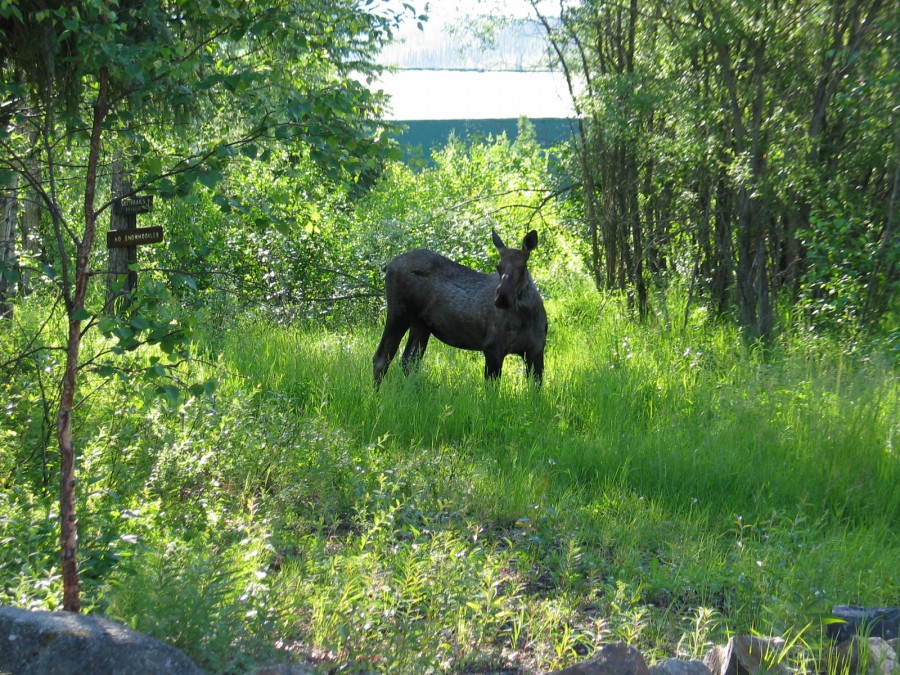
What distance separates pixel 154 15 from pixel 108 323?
230 centimetres

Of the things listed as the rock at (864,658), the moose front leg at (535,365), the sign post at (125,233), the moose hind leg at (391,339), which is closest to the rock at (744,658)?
the rock at (864,658)

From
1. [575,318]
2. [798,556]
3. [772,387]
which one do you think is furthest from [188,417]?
[575,318]

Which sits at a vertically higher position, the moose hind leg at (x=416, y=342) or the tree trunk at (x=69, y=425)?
the tree trunk at (x=69, y=425)

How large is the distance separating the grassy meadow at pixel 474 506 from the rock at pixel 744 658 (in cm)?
15

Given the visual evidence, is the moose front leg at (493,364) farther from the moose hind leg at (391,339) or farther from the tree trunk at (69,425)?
the tree trunk at (69,425)

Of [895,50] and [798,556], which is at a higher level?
[895,50]

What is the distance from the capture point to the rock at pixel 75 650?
314cm

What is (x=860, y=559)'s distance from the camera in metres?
5.29

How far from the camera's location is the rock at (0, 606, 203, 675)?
314cm

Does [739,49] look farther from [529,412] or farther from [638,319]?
[529,412]

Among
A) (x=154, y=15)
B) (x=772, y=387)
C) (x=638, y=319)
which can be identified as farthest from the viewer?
(x=638, y=319)

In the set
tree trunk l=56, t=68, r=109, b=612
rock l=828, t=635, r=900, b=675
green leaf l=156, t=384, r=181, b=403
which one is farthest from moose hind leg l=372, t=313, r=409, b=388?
rock l=828, t=635, r=900, b=675

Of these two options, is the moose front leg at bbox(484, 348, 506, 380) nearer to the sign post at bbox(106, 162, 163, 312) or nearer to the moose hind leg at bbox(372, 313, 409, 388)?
the moose hind leg at bbox(372, 313, 409, 388)

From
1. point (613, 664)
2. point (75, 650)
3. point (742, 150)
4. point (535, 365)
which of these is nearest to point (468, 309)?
point (535, 365)
